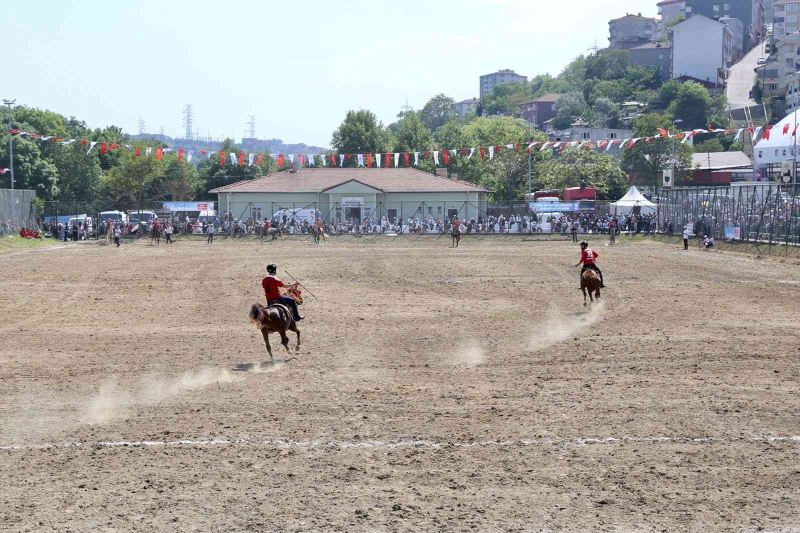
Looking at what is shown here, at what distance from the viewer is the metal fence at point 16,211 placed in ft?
210

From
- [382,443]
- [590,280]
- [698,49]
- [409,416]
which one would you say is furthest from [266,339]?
[698,49]

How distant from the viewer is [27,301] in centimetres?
2928

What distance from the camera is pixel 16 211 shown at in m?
67.4

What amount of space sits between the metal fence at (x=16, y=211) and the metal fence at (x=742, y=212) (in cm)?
4492

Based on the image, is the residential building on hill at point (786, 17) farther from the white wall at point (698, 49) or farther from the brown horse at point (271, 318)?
the brown horse at point (271, 318)

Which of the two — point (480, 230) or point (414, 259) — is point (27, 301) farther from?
point (480, 230)

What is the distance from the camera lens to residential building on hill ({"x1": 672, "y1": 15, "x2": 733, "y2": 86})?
17362cm

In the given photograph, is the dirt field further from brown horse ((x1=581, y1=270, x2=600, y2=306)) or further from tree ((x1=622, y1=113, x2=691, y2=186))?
tree ((x1=622, y1=113, x2=691, y2=186))

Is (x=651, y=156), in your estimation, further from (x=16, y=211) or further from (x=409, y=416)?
(x=409, y=416)

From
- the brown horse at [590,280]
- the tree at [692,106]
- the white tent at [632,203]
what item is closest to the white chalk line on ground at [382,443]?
the brown horse at [590,280]

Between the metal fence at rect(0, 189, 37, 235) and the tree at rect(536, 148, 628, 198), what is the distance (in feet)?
199

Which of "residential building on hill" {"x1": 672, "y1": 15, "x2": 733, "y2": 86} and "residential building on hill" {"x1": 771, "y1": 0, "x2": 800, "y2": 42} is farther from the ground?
"residential building on hill" {"x1": 771, "y1": 0, "x2": 800, "y2": 42}

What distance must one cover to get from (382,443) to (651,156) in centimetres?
11863

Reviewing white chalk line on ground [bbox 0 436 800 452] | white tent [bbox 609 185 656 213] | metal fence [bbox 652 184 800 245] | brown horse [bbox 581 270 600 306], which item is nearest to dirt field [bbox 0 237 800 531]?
white chalk line on ground [bbox 0 436 800 452]
